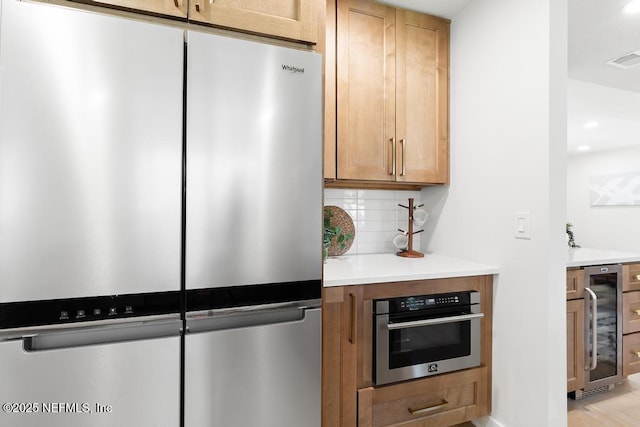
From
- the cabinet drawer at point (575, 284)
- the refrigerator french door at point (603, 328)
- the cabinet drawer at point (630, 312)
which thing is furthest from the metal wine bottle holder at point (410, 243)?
the cabinet drawer at point (630, 312)

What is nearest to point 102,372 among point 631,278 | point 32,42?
point 32,42

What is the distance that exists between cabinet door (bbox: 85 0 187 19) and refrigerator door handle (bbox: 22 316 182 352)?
106 centimetres

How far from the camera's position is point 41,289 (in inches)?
38.2

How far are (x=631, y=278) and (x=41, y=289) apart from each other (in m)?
3.35

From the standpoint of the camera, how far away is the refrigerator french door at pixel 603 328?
2064 mm

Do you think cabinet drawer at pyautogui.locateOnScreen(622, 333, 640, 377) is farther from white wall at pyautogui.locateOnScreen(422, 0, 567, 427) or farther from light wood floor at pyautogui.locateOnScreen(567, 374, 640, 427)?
white wall at pyautogui.locateOnScreen(422, 0, 567, 427)

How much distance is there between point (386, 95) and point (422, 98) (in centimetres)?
26

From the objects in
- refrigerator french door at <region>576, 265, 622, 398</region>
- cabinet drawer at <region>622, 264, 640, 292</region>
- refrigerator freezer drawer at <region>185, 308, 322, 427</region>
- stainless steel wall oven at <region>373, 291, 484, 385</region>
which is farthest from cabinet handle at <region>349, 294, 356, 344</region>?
cabinet drawer at <region>622, 264, 640, 292</region>

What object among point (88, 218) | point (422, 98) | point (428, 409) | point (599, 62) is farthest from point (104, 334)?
point (599, 62)

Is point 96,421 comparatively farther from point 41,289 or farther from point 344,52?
point 344,52

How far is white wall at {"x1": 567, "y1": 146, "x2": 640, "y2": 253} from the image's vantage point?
16.1 ft

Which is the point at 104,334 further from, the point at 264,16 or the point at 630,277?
the point at 630,277

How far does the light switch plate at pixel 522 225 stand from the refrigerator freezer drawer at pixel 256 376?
1.06 metres

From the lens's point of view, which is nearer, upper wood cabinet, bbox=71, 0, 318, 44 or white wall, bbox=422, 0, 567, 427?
upper wood cabinet, bbox=71, 0, 318, 44
